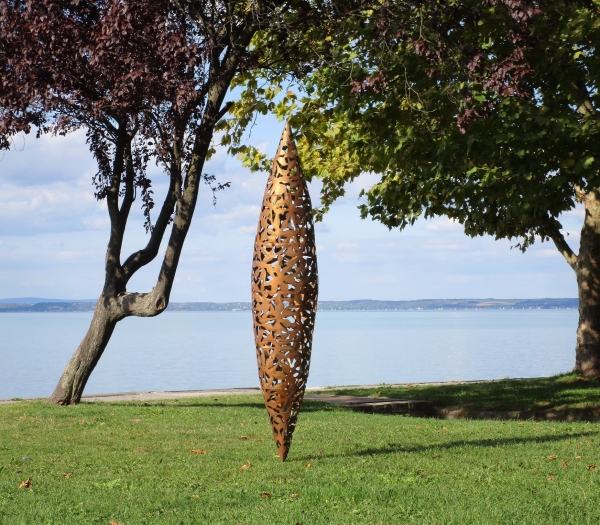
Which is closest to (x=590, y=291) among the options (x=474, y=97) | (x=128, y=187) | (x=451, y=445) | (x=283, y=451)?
(x=474, y=97)

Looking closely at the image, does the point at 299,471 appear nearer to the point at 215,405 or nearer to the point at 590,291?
the point at 215,405

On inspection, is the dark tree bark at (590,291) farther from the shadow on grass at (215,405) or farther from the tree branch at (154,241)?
the tree branch at (154,241)

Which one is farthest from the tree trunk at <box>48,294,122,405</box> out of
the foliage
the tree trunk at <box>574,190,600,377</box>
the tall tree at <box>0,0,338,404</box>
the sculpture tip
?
the tree trunk at <box>574,190,600,377</box>

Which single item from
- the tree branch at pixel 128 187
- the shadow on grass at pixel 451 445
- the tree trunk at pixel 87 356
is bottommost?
the shadow on grass at pixel 451 445

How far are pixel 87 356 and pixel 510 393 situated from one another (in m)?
8.78

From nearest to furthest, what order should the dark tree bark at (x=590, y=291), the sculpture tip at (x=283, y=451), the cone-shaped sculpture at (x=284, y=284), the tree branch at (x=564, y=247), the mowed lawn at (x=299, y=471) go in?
1. the mowed lawn at (x=299, y=471)
2. the cone-shaped sculpture at (x=284, y=284)
3. the sculpture tip at (x=283, y=451)
4. the dark tree bark at (x=590, y=291)
5. the tree branch at (x=564, y=247)

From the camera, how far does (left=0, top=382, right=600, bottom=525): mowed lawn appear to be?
702cm

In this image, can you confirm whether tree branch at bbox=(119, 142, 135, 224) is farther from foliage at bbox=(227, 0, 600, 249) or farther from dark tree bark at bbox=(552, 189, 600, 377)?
dark tree bark at bbox=(552, 189, 600, 377)

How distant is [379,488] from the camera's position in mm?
7777

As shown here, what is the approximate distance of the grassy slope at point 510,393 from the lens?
1596 cm

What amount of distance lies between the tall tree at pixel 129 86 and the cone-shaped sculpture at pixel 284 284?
4345 mm

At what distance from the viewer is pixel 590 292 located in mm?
18875

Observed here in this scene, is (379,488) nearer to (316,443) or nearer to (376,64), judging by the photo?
(316,443)

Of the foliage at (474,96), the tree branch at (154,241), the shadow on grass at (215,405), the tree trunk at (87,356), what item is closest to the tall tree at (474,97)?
the foliage at (474,96)
